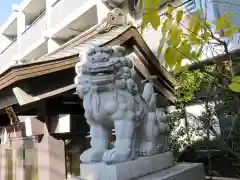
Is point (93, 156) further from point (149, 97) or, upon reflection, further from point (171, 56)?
point (171, 56)

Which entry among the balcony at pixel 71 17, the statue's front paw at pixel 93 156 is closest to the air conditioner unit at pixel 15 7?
the balcony at pixel 71 17

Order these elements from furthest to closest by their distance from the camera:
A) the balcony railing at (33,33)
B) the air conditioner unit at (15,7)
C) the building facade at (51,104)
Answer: the air conditioner unit at (15,7) < the balcony railing at (33,33) < the building facade at (51,104)

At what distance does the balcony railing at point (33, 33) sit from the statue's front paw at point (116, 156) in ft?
35.4

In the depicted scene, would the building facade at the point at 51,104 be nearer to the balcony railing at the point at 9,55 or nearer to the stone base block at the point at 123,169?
the stone base block at the point at 123,169

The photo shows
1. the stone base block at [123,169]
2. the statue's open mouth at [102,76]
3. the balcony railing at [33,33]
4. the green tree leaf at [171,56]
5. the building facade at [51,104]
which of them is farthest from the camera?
the balcony railing at [33,33]

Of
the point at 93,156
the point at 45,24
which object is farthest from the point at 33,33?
the point at 93,156

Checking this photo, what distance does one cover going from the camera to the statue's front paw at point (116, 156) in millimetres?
1877

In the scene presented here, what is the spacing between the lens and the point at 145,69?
11.2 ft

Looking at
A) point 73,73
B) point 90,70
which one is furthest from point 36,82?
point 90,70

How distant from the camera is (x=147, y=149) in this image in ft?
7.29

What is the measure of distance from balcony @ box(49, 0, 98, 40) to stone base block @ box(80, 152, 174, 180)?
7223 mm

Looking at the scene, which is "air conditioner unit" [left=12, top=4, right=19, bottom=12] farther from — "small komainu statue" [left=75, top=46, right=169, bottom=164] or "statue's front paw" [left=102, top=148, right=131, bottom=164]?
"statue's front paw" [left=102, top=148, right=131, bottom=164]

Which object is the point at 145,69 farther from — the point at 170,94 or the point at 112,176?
the point at 112,176

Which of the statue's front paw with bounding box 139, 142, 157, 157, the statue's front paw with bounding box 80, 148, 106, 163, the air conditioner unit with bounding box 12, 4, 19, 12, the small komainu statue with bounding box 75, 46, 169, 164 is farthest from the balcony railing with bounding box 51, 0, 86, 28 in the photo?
the statue's front paw with bounding box 80, 148, 106, 163
